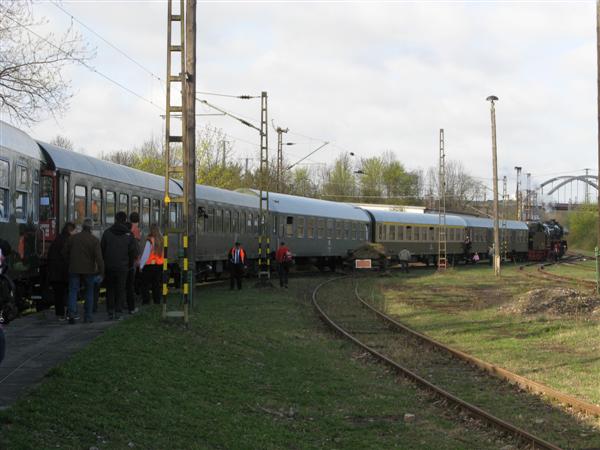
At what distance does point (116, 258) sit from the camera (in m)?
14.0

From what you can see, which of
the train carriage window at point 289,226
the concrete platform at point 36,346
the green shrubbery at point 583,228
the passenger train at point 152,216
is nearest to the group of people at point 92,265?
the concrete platform at point 36,346

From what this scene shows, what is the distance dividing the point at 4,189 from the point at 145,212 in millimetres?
8486

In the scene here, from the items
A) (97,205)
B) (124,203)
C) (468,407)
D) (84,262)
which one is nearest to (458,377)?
(468,407)

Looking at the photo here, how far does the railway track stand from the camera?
8.88 m

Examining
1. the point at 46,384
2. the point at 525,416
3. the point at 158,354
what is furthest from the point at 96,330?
the point at 525,416

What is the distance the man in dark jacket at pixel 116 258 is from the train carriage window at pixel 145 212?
7.13 meters

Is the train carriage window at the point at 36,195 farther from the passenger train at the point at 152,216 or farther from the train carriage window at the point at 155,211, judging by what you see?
the train carriage window at the point at 155,211

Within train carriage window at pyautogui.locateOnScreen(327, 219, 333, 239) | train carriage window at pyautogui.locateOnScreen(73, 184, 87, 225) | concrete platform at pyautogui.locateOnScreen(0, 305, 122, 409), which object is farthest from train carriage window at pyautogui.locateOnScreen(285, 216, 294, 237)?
concrete platform at pyautogui.locateOnScreen(0, 305, 122, 409)

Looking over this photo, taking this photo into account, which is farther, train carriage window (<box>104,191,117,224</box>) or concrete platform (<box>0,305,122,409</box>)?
train carriage window (<box>104,191,117,224</box>)

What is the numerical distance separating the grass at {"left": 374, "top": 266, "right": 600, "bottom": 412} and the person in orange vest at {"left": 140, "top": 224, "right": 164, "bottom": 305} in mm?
6104

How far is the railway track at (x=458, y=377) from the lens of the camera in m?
8.88

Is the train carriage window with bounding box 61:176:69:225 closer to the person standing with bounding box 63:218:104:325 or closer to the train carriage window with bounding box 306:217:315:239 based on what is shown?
the person standing with bounding box 63:218:104:325

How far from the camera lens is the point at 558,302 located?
21047mm

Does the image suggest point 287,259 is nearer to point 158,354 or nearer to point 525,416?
point 158,354
